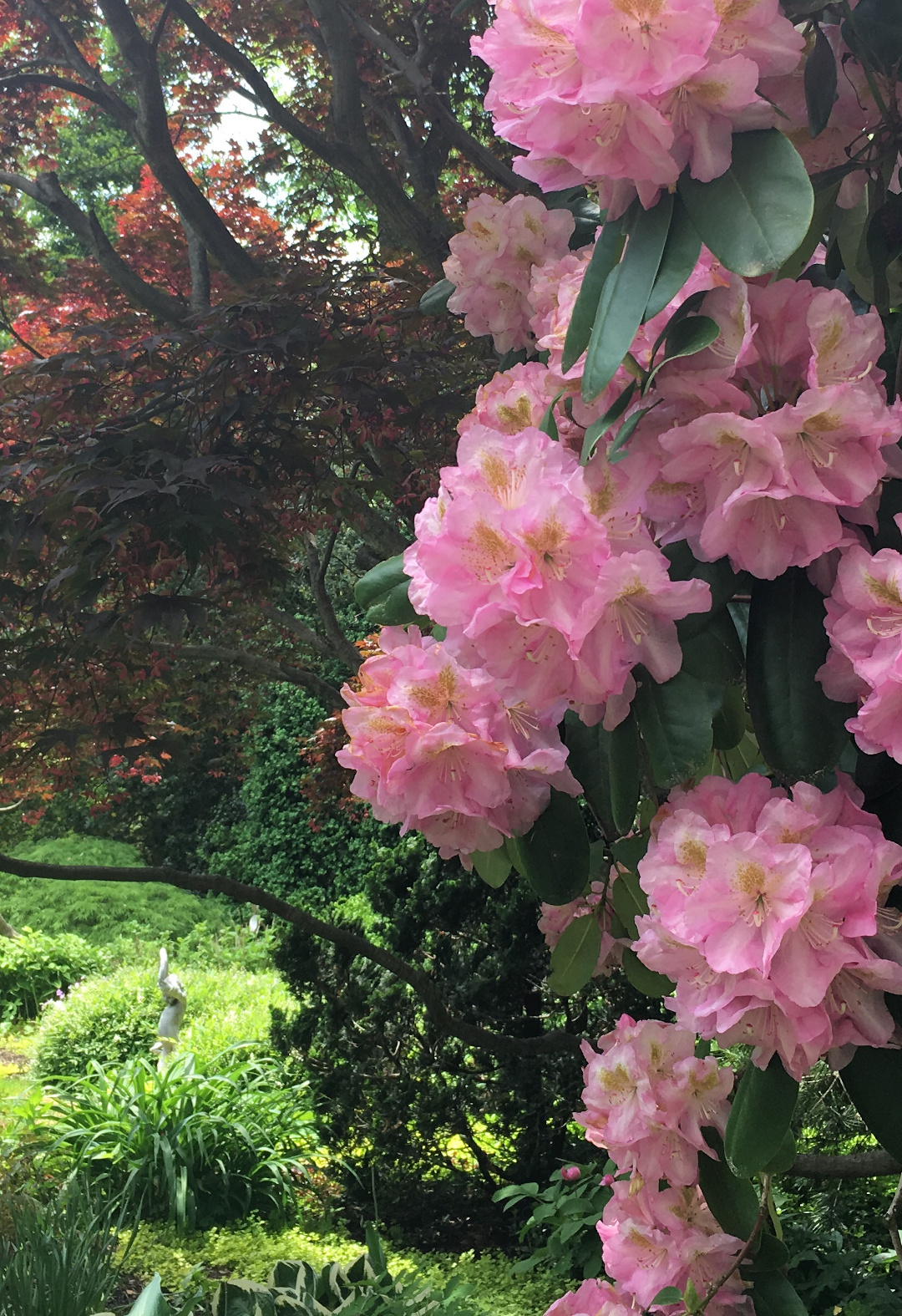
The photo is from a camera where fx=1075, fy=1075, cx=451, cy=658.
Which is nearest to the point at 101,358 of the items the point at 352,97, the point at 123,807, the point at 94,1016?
the point at 352,97

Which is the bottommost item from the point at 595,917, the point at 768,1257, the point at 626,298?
the point at 768,1257

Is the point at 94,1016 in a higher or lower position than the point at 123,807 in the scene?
lower

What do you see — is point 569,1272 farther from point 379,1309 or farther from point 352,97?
point 352,97

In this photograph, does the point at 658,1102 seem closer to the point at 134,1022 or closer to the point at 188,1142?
the point at 188,1142

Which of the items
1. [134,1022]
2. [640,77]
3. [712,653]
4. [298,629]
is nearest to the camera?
[640,77]

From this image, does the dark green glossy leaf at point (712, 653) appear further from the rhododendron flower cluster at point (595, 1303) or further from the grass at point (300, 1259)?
the grass at point (300, 1259)

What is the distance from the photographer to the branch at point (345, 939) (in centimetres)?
187

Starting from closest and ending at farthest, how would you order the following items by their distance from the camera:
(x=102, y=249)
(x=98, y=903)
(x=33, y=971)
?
(x=102, y=249) → (x=33, y=971) → (x=98, y=903)

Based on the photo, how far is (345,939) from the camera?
78.4 inches

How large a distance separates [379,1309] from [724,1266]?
5.38ft

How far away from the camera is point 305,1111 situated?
3982 mm

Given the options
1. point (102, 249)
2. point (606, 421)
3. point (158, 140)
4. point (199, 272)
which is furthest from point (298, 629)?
point (606, 421)

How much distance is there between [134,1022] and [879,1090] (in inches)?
218

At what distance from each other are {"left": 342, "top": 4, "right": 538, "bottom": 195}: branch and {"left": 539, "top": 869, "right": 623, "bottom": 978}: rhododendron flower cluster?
5.34ft
